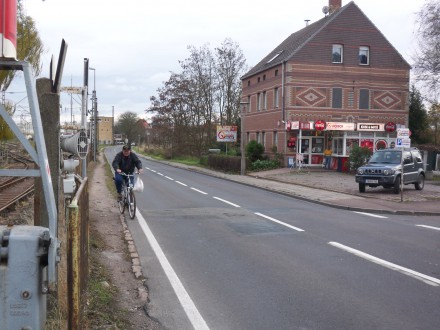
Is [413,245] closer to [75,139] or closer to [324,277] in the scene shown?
[324,277]

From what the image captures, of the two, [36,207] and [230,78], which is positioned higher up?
[230,78]

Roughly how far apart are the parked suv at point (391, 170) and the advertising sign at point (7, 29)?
18400 mm

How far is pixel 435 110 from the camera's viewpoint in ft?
168

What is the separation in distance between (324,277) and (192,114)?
51699 millimetres

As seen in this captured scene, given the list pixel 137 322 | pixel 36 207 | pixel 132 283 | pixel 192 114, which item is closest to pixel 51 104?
pixel 36 207

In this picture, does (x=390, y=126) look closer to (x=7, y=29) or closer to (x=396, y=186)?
(x=396, y=186)

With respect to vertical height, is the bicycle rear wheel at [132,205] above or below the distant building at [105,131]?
below

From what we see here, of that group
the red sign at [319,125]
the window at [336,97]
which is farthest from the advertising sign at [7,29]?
the window at [336,97]

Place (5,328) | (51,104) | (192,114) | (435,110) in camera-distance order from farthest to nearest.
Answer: (192,114) → (435,110) → (51,104) → (5,328)

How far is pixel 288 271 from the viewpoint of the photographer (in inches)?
293

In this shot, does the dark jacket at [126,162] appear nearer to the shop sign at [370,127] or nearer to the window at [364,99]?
the shop sign at [370,127]

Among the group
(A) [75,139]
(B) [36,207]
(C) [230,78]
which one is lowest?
(B) [36,207]

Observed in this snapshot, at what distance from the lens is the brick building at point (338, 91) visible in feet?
124

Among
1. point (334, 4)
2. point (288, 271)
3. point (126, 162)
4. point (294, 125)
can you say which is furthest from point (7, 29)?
point (334, 4)
